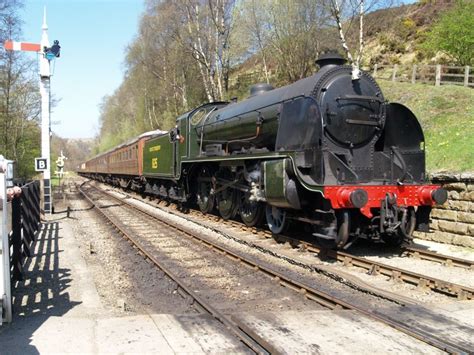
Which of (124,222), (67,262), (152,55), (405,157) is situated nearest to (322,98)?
(405,157)

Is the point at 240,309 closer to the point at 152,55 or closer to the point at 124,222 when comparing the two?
the point at 124,222

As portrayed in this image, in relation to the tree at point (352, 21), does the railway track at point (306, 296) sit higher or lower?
lower

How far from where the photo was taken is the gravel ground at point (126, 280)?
5.26m

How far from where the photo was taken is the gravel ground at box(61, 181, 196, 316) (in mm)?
5262

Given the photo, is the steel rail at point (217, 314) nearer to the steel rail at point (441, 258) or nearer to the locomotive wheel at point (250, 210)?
the locomotive wheel at point (250, 210)

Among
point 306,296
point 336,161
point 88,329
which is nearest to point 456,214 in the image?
point 336,161

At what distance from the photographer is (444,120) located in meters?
15.1

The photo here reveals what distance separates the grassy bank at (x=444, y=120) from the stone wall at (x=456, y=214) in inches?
27.0

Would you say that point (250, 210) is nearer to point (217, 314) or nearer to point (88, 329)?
point (217, 314)

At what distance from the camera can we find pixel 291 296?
5.58 metres

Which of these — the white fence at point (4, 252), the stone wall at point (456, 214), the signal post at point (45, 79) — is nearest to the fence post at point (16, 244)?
the white fence at point (4, 252)

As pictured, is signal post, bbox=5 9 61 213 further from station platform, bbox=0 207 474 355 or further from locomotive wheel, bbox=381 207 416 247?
locomotive wheel, bbox=381 207 416 247

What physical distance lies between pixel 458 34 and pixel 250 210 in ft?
64.3

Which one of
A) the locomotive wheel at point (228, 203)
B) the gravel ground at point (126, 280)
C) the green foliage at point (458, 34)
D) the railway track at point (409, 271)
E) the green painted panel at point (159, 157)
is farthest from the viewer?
the green foliage at point (458, 34)
